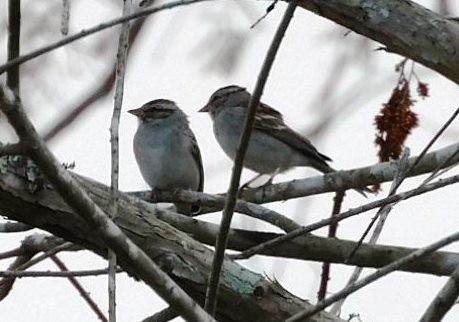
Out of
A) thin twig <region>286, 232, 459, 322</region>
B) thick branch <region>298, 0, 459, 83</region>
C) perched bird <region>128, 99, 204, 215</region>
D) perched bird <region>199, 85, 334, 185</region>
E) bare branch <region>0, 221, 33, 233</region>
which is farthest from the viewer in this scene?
perched bird <region>199, 85, 334, 185</region>

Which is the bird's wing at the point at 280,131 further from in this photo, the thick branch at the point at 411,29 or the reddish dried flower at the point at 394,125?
the thick branch at the point at 411,29

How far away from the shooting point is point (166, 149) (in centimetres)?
628

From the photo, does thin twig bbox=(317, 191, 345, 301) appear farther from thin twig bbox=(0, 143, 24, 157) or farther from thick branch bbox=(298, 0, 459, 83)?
thin twig bbox=(0, 143, 24, 157)

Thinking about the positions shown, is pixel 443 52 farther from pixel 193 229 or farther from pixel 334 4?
pixel 193 229

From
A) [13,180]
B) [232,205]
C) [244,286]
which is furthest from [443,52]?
[13,180]

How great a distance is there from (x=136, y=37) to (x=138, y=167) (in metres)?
2.25

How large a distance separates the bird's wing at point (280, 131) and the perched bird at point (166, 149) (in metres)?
0.48

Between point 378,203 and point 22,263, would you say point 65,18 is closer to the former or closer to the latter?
point 378,203

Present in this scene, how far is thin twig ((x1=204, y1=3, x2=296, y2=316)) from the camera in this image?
210cm

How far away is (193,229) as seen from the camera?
3.35m

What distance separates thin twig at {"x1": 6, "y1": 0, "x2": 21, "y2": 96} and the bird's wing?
4561 mm

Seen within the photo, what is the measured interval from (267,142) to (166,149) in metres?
0.70

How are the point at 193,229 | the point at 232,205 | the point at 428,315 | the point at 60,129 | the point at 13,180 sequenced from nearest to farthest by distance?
the point at 428,315, the point at 232,205, the point at 13,180, the point at 193,229, the point at 60,129

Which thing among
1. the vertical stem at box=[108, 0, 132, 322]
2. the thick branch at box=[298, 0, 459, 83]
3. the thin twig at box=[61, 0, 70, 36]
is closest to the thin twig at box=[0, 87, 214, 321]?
the vertical stem at box=[108, 0, 132, 322]
